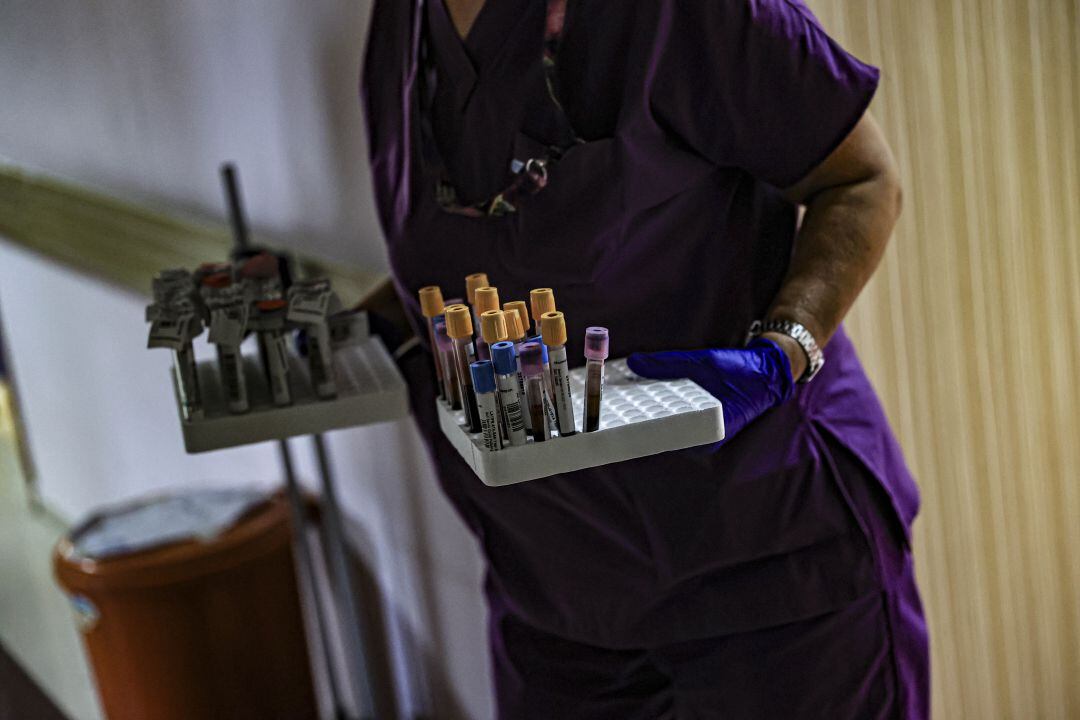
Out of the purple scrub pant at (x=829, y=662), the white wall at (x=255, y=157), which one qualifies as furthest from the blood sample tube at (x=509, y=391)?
the white wall at (x=255, y=157)

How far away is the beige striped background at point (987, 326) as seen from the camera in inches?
43.9

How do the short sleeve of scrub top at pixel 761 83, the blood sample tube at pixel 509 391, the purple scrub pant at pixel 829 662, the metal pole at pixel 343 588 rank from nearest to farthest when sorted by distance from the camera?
the blood sample tube at pixel 509 391 < the short sleeve of scrub top at pixel 761 83 < the purple scrub pant at pixel 829 662 < the metal pole at pixel 343 588

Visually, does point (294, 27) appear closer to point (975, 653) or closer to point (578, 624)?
point (578, 624)

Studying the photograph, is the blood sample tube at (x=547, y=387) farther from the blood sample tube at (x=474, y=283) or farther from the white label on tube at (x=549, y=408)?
the blood sample tube at (x=474, y=283)

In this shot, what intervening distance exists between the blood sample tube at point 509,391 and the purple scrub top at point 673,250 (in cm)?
24

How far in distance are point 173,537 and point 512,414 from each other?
4.64 feet

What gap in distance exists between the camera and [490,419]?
0.83 meters

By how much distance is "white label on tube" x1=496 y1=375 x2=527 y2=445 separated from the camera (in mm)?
825

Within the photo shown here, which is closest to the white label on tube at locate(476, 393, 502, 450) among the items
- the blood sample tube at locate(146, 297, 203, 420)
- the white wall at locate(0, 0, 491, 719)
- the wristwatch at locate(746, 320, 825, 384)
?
the wristwatch at locate(746, 320, 825, 384)

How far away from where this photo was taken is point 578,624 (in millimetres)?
1132

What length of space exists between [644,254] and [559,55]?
20 centimetres

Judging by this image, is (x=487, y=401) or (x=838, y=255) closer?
(x=487, y=401)

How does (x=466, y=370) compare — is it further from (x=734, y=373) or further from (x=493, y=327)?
(x=734, y=373)

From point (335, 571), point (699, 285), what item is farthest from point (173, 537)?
point (699, 285)
